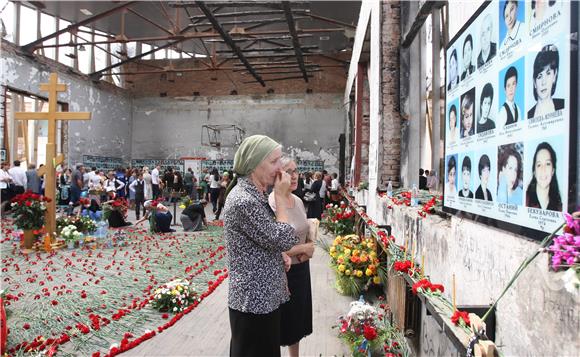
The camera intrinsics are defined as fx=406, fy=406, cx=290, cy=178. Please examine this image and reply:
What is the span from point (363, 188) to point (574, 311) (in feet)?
24.0

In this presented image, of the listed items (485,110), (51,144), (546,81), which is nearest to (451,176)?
(485,110)

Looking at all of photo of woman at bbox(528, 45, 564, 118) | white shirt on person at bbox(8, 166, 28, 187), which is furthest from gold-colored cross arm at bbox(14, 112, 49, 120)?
photo of woman at bbox(528, 45, 564, 118)

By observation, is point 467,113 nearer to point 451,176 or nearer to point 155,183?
point 451,176

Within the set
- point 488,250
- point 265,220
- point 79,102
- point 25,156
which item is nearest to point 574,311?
point 488,250

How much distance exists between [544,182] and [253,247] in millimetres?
1302

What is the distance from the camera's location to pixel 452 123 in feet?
8.11

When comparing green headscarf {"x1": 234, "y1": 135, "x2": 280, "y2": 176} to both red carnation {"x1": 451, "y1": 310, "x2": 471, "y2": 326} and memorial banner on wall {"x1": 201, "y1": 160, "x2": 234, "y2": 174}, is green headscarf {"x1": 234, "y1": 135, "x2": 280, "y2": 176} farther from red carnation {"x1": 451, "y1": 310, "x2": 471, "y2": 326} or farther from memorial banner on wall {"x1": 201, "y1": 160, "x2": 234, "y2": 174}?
memorial banner on wall {"x1": 201, "y1": 160, "x2": 234, "y2": 174}

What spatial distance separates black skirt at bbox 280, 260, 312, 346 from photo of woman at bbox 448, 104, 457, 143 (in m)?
1.37

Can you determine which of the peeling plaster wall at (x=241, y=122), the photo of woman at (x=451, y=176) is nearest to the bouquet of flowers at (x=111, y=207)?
the photo of woman at (x=451, y=176)

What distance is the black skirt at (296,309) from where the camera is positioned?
2.92 m

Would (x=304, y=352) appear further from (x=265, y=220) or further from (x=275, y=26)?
(x=275, y=26)

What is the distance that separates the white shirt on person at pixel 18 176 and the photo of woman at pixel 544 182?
1476 cm

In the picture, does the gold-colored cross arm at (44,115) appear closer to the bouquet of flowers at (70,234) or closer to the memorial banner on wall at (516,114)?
the bouquet of flowers at (70,234)

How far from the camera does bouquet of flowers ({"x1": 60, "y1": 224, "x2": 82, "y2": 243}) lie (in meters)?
8.21
